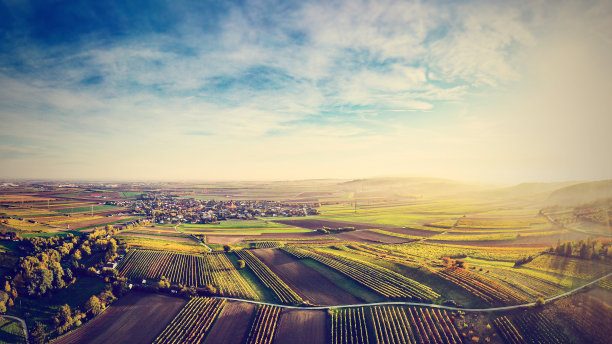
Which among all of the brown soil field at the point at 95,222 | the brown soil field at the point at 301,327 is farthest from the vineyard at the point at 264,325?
the brown soil field at the point at 95,222

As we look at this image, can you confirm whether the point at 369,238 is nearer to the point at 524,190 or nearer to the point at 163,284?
the point at 163,284

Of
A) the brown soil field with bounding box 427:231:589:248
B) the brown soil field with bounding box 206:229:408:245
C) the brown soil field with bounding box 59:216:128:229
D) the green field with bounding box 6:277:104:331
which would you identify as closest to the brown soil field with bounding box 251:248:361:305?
the brown soil field with bounding box 206:229:408:245

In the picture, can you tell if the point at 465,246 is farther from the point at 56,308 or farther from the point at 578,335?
the point at 56,308

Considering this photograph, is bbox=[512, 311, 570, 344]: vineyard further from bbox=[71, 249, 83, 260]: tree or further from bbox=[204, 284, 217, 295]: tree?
bbox=[71, 249, 83, 260]: tree

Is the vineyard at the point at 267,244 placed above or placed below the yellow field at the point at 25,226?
below

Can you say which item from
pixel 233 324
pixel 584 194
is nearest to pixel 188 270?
pixel 233 324

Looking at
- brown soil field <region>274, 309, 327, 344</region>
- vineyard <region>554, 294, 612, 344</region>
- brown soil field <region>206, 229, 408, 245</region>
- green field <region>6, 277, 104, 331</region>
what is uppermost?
vineyard <region>554, 294, 612, 344</region>

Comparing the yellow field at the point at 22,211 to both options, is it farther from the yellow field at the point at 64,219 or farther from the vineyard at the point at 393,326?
the vineyard at the point at 393,326
